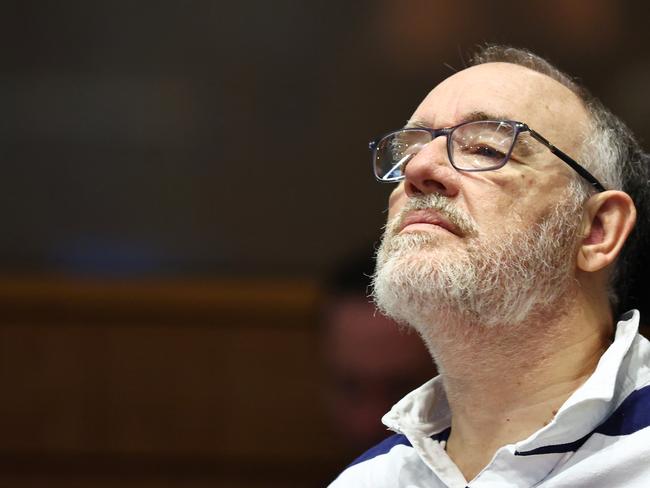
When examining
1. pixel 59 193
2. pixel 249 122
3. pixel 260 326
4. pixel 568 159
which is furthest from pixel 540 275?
pixel 59 193

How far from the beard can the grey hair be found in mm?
108

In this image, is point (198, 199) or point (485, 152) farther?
point (198, 199)

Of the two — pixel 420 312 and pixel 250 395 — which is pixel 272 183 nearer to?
pixel 250 395

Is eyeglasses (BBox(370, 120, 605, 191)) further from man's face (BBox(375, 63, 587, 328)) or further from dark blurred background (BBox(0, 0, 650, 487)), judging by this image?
dark blurred background (BBox(0, 0, 650, 487))

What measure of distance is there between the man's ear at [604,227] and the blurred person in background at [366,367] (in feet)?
3.24

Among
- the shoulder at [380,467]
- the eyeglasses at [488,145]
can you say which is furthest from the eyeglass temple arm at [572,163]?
the shoulder at [380,467]

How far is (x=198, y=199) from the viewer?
11.4 feet

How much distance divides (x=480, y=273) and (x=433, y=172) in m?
0.17

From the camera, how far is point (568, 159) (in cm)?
146

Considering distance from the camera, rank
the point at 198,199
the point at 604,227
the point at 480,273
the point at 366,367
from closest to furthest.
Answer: the point at 480,273, the point at 604,227, the point at 366,367, the point at 198,199

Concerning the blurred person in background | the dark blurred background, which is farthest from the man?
the dark blurred background

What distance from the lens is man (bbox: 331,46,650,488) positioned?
139cm

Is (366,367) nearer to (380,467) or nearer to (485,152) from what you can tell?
(380,467)

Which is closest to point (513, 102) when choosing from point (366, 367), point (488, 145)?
point (488, 145)
